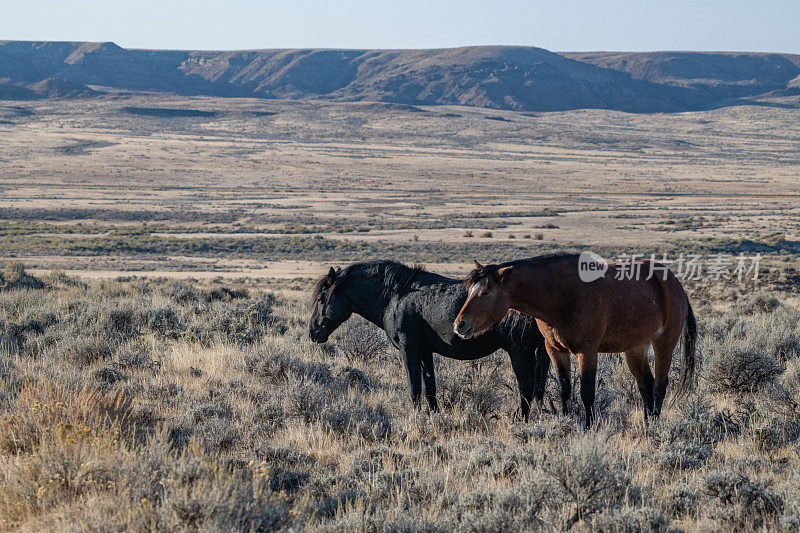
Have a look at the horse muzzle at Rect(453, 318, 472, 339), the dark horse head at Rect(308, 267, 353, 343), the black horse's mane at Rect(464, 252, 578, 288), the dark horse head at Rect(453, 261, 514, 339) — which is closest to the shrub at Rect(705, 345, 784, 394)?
the black horse's mane at Rect(464, 252, 578, 288)

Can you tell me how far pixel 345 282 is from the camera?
23.4 feet

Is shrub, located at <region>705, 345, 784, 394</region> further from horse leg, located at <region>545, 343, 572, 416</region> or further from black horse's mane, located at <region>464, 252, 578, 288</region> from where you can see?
black horse's mane, located at <region>464, 252, 578, 288</region>

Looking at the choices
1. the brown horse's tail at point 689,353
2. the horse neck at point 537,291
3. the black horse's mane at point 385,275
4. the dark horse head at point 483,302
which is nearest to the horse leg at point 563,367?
the horse neck at point 537,291

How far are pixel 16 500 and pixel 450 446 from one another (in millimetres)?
2957

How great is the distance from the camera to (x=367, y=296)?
7055 millimetres

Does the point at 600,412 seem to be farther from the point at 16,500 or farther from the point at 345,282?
the point at 16,500

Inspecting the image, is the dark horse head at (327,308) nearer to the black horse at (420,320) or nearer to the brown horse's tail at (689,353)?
the black horse at (420,320)

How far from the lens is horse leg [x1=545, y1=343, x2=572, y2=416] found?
6004 mm

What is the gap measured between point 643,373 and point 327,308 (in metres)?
3.00

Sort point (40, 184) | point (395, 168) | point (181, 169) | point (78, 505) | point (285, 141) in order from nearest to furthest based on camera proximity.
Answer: point (78, 505), point (40, 184), point (181, 169), point (395, 168), point (285, 141)

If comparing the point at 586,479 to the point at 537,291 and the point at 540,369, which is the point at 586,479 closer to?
the point at 537,291

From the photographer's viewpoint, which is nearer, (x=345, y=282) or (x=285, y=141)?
(x=345, y=282)

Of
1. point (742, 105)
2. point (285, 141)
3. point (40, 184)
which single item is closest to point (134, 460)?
point (40, 184)

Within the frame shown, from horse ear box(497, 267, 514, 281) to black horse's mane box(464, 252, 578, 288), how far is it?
39 mm
